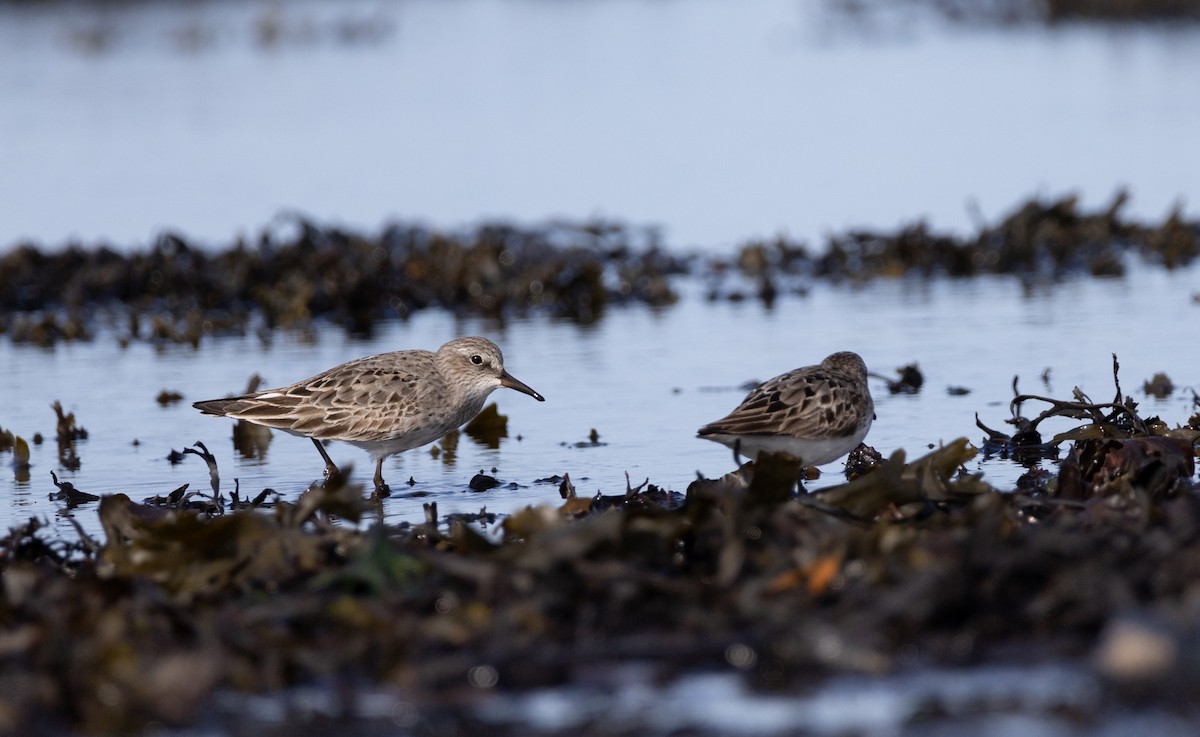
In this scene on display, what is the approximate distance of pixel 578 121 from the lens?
26016 millimetres

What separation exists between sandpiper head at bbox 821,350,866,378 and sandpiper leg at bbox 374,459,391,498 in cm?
221

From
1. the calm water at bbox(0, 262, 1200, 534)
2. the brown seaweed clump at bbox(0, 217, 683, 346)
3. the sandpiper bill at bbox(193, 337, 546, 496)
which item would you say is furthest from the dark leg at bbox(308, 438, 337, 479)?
the brown seaweed clump at bbox(0, 217, 683, 346)

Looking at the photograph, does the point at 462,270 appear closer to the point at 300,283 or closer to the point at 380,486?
the point at 300,283

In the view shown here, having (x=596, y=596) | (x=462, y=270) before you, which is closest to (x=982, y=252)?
(x=462, y=270)

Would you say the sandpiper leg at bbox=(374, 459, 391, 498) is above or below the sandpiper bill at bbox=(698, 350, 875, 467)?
below

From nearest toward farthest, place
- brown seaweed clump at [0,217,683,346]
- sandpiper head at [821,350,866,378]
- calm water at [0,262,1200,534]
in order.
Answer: sandpiper head at [821,350,866,378] → calm water at [0,262,1200,534] → brown seaweed clump at [0,217,683,346]

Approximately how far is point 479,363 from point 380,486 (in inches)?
39.1

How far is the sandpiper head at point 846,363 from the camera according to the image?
8.52 m

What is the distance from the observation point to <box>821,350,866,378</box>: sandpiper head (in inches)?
335

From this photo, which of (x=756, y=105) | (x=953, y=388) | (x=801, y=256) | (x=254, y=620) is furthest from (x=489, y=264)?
(x=756, y=105)

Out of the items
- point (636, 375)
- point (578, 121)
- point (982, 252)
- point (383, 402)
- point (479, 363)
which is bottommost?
point (636, 375)

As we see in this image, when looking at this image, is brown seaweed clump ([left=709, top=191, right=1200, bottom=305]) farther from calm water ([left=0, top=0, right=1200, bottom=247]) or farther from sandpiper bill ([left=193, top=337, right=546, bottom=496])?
sandpiper bill ([left=193, top=337, right=546, bottom=496])

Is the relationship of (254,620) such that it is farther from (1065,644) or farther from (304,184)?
(304,184)

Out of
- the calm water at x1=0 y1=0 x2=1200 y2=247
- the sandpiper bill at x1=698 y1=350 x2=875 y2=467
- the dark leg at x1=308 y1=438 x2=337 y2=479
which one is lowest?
the dark leg at x1=308 y1=438 x2=337 y2=479
